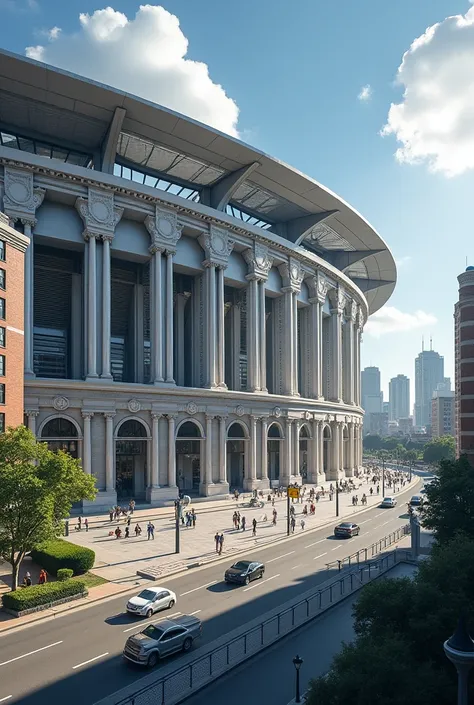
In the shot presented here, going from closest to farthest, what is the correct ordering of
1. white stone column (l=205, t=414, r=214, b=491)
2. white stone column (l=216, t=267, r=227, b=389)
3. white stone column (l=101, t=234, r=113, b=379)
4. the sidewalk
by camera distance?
1. the sidewalk
2. white stone column (l=101, t=234, r=113, b=379)
3. white stone column (l=205, t=414, r=214, b=491)
4. white stone column (l=216, t=267, r=227, b=389)

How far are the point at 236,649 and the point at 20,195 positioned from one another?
44.5 metres

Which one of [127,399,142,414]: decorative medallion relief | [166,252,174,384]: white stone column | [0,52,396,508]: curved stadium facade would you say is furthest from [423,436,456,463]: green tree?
[127,399,142,414]: decorative medallion relief

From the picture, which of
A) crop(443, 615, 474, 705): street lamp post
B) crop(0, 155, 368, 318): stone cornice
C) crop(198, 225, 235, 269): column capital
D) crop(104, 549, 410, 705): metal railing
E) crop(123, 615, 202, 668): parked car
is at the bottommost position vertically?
crop(104, 549, 410, 705): metal railing

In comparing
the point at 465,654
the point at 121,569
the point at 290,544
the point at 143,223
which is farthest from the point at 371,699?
the point at 143,223

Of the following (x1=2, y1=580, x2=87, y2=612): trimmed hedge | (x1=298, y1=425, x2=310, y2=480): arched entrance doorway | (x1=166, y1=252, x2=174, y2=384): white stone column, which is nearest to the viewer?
(x1=2, y1=580, x2=87, y2=612): trimmed hedge

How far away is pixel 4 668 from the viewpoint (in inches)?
784

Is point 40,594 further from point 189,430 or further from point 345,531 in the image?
point 189,430

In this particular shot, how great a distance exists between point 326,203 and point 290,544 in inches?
1969

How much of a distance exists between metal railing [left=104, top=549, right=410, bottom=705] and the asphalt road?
52.2 inches

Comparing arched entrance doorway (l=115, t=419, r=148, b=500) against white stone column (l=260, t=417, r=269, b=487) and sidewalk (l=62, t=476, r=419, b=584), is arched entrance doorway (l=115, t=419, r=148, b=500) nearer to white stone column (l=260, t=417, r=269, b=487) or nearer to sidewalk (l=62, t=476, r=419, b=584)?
sidewalk (l=62, t=476, r=419, b=584)

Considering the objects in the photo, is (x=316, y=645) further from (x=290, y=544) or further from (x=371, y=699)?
(x=290, y=544)

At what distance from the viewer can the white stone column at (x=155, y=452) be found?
186 feet

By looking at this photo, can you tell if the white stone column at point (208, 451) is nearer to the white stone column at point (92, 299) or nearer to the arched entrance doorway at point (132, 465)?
the arched entrance doorway at point (132, 465)

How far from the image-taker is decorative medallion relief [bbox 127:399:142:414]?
180 feet
